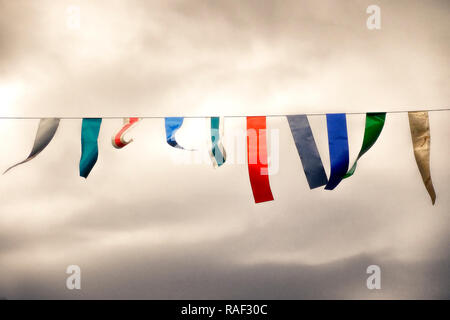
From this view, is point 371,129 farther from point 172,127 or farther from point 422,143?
point 172,127

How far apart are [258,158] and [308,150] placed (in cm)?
47

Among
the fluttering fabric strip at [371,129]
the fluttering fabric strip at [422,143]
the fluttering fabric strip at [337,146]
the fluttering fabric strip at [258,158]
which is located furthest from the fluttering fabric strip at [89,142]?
the fluttering fabric strip at [422,143]

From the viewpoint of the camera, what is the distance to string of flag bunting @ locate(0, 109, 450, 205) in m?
4.75

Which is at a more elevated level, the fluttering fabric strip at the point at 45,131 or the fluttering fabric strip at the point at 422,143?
the fluttering fabric strip at the point at 45,131

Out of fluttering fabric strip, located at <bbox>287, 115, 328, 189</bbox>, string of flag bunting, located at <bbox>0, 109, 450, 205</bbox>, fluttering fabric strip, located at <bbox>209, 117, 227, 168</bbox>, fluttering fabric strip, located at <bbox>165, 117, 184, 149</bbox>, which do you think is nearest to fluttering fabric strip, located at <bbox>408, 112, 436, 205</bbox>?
string of flag bunting, located at <bbox>0, 109, 450, 205</bbox>

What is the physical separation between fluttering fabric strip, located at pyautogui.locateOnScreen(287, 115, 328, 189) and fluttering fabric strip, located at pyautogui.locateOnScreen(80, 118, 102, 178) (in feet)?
5.76

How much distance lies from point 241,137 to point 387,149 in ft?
14.5

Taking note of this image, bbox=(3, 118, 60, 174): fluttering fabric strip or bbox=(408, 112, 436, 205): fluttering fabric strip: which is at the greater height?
bbox=(3, 118, 60, 174): fluttering fabric strip

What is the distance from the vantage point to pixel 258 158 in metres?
4.97

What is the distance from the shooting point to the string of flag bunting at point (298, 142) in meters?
4.75

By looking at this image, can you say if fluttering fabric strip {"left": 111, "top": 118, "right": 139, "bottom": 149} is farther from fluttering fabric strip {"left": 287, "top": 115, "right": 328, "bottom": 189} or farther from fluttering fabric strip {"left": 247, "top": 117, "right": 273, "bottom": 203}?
fluttering fabric strip {"left": 287, "top": 115, "right": 328, "bottom": 189}

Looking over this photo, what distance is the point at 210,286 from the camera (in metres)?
11.5

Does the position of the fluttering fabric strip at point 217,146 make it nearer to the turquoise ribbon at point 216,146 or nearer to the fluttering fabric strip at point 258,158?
the turquoise ribbon at point 216,146
